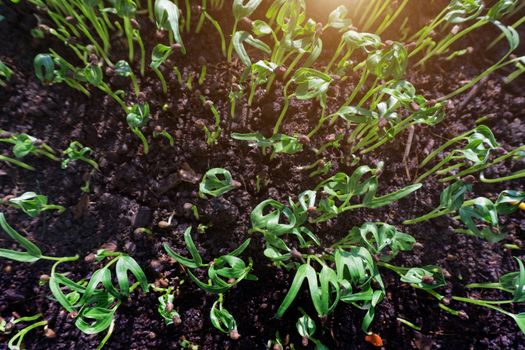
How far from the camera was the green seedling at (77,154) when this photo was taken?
1.18 metres

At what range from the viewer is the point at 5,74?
49.7 inches

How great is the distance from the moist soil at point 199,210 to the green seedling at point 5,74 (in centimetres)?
2

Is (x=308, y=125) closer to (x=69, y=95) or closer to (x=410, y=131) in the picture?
(x=410, y=131)

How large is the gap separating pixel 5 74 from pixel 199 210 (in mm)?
815

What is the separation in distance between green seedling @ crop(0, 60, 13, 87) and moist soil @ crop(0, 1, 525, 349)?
0.02 m

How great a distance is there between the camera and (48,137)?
51.2 inches

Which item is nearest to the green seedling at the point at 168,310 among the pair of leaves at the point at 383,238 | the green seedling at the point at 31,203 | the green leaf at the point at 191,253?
the green leaf at the point at 191,253

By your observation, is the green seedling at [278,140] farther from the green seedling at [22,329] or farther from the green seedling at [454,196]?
the green seedling at [22,329]

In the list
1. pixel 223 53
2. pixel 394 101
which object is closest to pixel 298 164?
pixel 394 101

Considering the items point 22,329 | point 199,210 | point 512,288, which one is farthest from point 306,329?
point 22,329

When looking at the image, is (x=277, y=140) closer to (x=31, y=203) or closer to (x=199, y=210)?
(x=199, y=210)

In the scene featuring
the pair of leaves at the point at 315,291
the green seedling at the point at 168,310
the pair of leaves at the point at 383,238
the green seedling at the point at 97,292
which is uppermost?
the pair of leaves at the point at 383,238

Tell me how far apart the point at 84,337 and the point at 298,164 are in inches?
35.9

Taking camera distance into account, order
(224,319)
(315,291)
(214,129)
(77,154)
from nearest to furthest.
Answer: (315,291) → (224,319) → (77,154) → (214,129)
